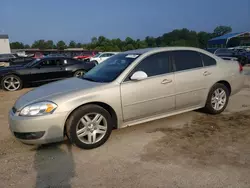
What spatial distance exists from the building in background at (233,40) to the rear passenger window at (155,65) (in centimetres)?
5060

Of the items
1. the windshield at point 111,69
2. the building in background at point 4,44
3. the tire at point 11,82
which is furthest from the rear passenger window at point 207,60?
the building in background at point 4,44

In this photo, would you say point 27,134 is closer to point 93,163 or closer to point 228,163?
point 93,163

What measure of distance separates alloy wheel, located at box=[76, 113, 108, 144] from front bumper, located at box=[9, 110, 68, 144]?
27 centimetres

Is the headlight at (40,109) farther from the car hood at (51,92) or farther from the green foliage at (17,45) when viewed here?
the green foliage at (17,45)

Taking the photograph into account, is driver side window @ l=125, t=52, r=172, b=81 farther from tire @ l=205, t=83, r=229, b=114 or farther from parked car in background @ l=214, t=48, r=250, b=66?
parked car in background @ l=214, t=48, r=250, b=66

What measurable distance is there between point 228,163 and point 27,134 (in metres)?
2.78

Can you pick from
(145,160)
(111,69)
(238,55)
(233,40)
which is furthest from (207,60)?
(233,40)

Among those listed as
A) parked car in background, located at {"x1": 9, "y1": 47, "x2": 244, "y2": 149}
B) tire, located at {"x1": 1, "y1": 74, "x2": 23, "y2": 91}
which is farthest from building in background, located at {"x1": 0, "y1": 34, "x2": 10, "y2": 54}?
parked car in background, located at {"x1": 9, "y1": 47, "x2": 244, "y2": 149}

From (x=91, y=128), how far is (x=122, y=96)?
70 centimetres

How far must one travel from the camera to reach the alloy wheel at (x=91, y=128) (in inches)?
128

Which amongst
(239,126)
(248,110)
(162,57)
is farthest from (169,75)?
(248,110)

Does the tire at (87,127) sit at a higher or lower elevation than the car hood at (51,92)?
lower

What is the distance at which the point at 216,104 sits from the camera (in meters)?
4.64

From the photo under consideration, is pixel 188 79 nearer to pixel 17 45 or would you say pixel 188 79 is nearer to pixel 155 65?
pixel 155 65
